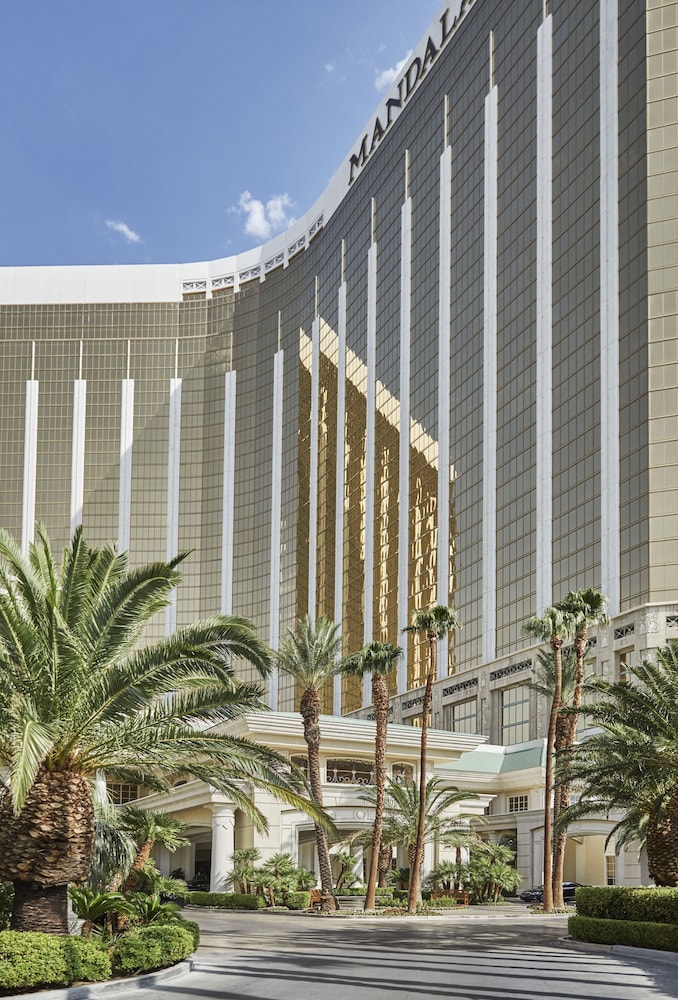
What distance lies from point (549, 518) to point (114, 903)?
56.9 m

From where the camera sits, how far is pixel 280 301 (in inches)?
5458

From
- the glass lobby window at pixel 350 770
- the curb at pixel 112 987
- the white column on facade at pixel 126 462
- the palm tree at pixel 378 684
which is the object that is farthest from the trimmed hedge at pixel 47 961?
the white column on facade at pixel 126 462

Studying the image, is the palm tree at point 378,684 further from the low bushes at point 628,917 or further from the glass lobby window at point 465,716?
the glass lobby window at point 465,716

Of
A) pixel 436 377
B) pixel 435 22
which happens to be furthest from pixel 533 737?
pixel 435 22

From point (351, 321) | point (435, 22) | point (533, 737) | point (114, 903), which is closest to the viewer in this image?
point (114, 903)

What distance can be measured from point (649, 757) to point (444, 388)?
66216 millimetres

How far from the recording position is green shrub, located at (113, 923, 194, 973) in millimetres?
22344

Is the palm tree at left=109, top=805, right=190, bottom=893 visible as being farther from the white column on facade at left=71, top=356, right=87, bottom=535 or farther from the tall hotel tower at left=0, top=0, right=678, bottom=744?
the white column on facade at left=71, top=356, right=87, bottom=535

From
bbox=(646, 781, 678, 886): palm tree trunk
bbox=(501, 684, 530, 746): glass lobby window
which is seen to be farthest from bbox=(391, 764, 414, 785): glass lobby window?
bbox=(646, 781, 678, 886): palm tree trunk

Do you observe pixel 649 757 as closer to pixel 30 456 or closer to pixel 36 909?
pixel 36 909

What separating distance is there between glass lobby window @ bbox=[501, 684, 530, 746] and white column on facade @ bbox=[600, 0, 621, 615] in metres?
13.3

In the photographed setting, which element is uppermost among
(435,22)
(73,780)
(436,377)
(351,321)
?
(435,22)

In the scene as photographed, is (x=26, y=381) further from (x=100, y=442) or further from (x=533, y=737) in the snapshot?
(x=533, y=737)

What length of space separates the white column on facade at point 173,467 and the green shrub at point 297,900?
8477 cm
